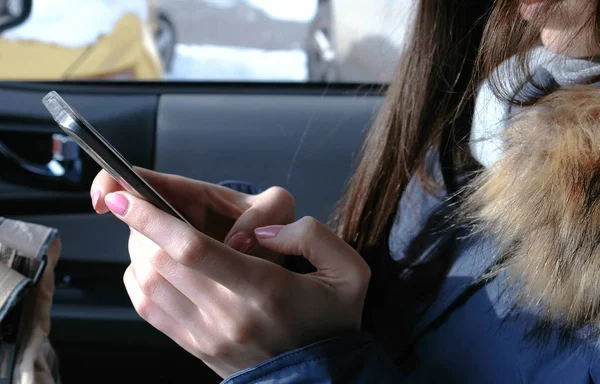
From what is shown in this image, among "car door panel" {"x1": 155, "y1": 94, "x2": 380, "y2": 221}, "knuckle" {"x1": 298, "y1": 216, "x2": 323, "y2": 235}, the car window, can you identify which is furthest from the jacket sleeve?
the car window

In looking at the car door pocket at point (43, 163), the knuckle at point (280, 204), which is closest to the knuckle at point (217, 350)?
the knuckle at point (280, 204)

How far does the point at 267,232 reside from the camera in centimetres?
79

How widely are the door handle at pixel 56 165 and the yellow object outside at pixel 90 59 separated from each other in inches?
7.0

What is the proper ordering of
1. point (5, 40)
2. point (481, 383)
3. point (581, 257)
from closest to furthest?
point (581, 257), point (481, 383), point (5, 40)

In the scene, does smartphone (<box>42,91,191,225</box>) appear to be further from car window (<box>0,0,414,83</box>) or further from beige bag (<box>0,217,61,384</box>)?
car window (<box>0,0,414,83</box>)

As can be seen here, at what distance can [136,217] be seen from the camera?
67cm

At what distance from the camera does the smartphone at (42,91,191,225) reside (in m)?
0.62

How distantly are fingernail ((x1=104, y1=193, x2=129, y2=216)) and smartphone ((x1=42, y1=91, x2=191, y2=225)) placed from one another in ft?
0.05

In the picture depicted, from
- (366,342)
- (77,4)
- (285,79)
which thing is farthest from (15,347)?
(77,4)

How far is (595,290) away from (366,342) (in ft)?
0.75

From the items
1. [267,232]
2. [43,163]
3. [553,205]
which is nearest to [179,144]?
[43,163]

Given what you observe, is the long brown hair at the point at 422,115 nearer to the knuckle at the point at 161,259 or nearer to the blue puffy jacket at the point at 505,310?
the blue puffy jacket at the point at 505,310

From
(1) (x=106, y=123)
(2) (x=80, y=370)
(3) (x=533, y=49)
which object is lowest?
(2) (x=80, y=370)

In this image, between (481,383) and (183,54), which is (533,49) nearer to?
(481,383)
